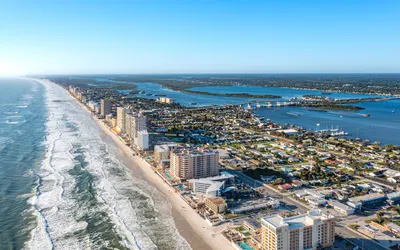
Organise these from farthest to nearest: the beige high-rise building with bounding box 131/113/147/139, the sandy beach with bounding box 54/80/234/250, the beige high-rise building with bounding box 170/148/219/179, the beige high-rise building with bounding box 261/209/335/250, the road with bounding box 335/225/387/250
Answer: the beige high-rise building with bounding box 131/113/147/139, the beige high-rise building with bounding box 170/148/219/179, the sandy beach with bounding box 54/80/234/250, the road with bounding box 335/225/387/250, the beige high-rise building with bounding box 261/209/335/250

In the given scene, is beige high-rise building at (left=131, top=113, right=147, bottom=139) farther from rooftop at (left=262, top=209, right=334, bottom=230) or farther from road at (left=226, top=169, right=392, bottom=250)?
rooftop at (left=262, top=209, right=334, bottom=230)

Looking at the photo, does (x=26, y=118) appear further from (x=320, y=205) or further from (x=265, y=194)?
(x=320, y=205)

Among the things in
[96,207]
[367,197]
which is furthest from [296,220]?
[96,207]

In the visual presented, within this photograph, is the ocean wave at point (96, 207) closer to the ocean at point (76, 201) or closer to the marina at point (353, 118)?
the ocean at point (76, 201)

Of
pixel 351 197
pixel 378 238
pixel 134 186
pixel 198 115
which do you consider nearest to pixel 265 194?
pixel 351 197

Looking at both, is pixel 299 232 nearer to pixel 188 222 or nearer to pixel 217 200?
pixel 217 200

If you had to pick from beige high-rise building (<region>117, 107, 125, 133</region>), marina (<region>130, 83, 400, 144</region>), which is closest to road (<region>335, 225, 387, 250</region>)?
marina (<region>130, 83, 400, 144</region>)

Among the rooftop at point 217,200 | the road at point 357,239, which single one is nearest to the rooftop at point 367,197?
the road at point 357,239
